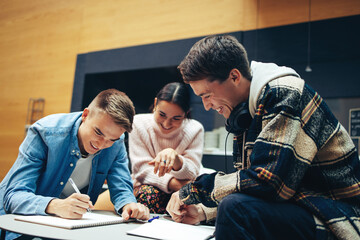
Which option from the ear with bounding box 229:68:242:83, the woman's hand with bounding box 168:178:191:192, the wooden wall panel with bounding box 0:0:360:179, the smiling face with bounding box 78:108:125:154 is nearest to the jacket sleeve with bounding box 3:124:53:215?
the smiling face with bounding box 78:108:125:154

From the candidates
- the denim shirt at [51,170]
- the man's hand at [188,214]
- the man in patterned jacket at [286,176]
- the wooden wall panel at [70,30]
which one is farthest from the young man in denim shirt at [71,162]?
the wooden wall panel at [70,30]

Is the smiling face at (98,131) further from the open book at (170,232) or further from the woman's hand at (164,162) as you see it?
the open book at (170,232)

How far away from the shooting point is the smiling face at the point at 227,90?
1.08 m

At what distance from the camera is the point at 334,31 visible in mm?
2463

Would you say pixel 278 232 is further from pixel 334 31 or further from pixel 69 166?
pixel 334 31

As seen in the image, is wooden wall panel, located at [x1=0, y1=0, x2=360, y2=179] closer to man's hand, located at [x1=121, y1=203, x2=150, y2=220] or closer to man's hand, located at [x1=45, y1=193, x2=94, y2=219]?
man's hand, located at [x1=121, y1=203, x2=150, y2=220]

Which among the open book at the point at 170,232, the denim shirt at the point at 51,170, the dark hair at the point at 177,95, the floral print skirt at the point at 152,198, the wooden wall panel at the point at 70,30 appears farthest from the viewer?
the wooden wall panel at the point at 70,30

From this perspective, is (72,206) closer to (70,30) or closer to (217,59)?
(217,59)

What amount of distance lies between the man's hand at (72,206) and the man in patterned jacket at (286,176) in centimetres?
33

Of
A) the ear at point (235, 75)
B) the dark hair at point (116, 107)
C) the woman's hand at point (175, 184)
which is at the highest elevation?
the ear at point (235, 75)

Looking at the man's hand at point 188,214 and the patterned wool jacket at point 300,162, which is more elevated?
the patterned wool jacket at point 300,162

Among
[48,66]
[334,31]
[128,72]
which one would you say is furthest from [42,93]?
[334,31]

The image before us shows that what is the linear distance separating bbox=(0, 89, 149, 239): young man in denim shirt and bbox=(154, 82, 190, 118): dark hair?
0.36 metres

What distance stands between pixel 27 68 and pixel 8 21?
0.75 meters
